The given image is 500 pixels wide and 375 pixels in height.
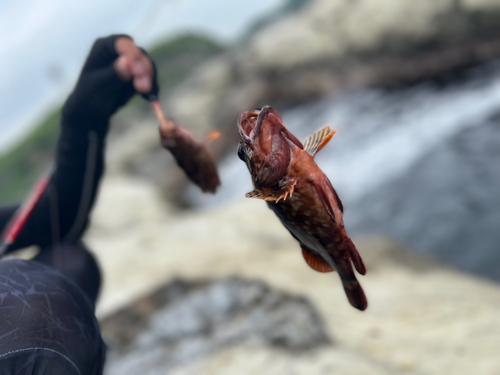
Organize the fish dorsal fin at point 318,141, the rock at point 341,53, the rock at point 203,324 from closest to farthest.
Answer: the fish dorsal fin at point 318,141
the rock at point 203,324
the rock at point 341,53

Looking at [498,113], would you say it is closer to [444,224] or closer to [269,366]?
[444,224]

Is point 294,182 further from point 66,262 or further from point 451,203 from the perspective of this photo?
point 451,203

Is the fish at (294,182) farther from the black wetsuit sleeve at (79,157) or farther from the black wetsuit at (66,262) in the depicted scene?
the black wetsuit sleeve at (79,157)

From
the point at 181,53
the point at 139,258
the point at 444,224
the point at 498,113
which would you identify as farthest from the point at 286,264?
the point at 181,53

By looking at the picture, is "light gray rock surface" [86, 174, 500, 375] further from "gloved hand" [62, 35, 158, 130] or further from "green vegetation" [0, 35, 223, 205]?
"green vegetation" [0, 35, 223, 205]

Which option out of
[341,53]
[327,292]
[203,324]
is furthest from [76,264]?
[341,53]

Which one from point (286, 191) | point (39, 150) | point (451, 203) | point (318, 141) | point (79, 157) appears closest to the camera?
point (286, 191)

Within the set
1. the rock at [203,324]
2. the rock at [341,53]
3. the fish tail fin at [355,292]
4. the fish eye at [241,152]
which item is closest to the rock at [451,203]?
the rock at [203,324]
